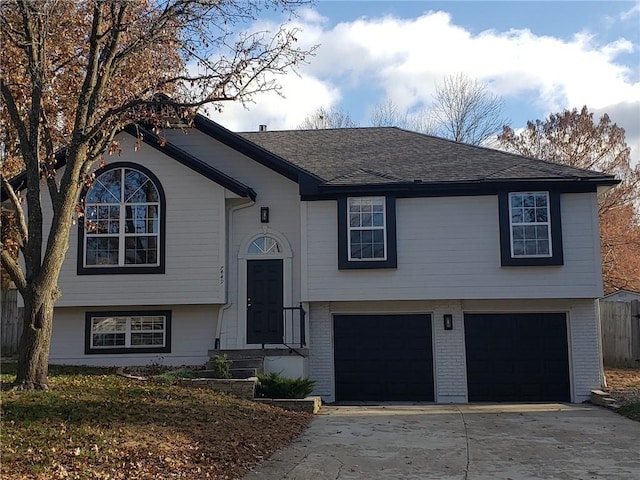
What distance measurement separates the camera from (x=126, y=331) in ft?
48.9

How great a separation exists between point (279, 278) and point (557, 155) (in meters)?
17.9

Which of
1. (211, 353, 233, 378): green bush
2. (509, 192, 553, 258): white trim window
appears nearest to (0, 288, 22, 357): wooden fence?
(211, 353, 233, 378): green bush

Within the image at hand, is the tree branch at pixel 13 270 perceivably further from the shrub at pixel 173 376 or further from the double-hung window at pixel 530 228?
the double-hung window at pixel 530 228

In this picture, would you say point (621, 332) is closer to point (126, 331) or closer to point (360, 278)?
point (360, 278)

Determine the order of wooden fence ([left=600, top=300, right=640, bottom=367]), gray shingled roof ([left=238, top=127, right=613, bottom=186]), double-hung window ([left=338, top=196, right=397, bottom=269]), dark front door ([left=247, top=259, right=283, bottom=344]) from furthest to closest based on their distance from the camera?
wooden fence ([left=600, top=300, right=640, bottom=367]), dark front door ([left=247, top=259, right=283, bottom=344]), gray shingled roof ([left=238, top=127, right=613, bottom=186]), double-hung window ([left=338, top=196, right=397, bottom=269])

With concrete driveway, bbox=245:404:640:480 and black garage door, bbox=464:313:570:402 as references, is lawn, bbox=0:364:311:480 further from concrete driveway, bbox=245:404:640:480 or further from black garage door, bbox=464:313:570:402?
black garage door, bbox=464:313:570:402

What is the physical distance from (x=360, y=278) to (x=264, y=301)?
90.6 inches

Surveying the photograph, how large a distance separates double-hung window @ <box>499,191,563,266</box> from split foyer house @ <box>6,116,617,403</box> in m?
0.03

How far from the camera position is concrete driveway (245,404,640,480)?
7285 mm

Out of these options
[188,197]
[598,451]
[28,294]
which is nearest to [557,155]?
[188,197]

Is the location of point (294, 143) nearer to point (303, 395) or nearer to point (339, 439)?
point (303, 395)

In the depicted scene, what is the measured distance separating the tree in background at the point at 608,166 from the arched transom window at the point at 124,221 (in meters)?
18.9

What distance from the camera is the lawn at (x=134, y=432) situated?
21.5 ft

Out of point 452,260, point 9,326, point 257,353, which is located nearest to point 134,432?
point 257,353
